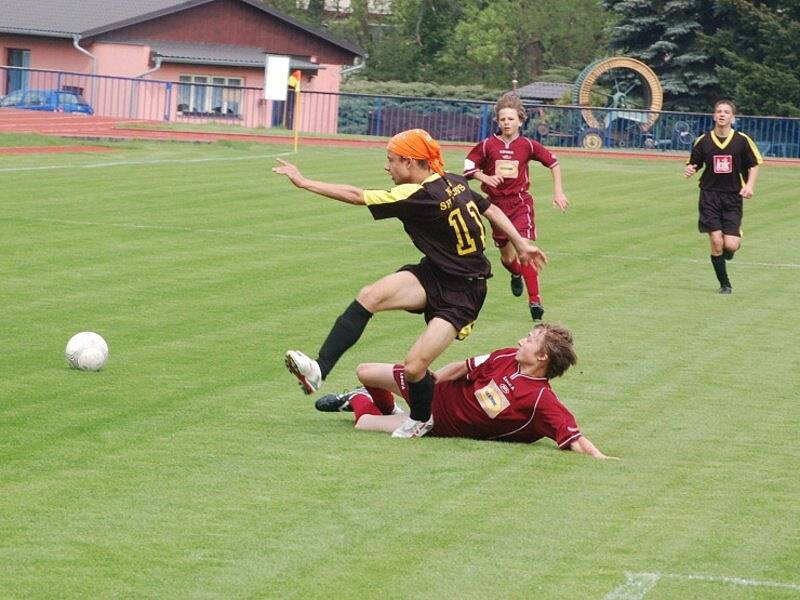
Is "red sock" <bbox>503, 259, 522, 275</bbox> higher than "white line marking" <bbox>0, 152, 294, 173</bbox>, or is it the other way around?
"white line marking" <bbox>0, 152, 294, 173</bbox>

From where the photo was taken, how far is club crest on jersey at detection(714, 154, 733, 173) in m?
17.8

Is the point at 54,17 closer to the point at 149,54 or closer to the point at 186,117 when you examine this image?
the point at 149,54

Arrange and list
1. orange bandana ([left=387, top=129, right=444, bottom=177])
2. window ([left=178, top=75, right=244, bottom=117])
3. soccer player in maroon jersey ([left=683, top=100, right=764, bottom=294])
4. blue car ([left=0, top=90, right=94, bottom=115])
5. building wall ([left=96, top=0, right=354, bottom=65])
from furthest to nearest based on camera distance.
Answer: building wall ([left=96, top=0, right=354, bottom=65]) → window ([left=178, top=75, right=244, bottom=117]) → blue car ([left=0, top=90, right=94, bottom=115]) → soccer player in maroon jersey ([left=683, top=100, right=764, bottom=294]) → orange bandana ([left=387, top=129, right=444, bottom=177])

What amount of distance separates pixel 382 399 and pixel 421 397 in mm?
595

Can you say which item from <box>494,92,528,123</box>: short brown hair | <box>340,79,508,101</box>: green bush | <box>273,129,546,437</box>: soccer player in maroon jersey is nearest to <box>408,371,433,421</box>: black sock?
<box>273,129,546,437</box>: soccer player in maroon jersey

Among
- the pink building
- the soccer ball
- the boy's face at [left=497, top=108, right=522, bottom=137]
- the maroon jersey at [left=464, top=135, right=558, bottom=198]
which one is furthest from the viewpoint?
the pink building

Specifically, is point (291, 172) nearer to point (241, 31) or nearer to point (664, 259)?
point (664, 259)

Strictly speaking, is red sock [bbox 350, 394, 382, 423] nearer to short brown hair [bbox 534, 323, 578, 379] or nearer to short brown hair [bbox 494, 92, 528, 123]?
short brown hair [bbox 534, 323, 578, 379]

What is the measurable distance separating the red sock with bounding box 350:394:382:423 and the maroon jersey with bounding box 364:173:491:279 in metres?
1.00

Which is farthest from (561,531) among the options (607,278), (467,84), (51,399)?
(467,84)

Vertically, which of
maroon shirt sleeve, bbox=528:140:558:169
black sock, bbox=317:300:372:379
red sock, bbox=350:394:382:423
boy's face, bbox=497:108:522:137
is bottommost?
red sock, bbox=350:394:382:423

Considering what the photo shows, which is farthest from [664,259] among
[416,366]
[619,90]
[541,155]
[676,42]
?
[676,42]

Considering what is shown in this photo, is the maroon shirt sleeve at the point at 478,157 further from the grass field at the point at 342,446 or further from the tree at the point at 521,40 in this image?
the tree at the point at 521,40

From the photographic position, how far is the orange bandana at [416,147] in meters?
9.13
